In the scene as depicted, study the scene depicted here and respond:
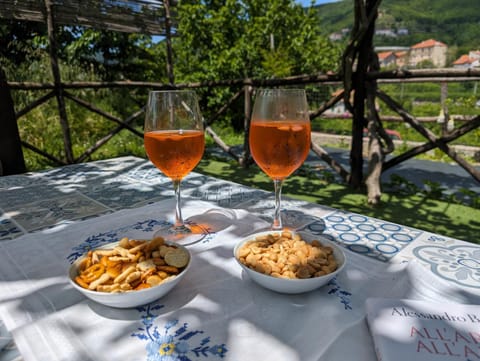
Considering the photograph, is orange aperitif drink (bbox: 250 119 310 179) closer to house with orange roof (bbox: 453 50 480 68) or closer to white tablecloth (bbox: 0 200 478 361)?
white tablecloth (bbox: 0 200 478 361)

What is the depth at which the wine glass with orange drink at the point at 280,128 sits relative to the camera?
744 millimetres

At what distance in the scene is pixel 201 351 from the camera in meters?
0.44

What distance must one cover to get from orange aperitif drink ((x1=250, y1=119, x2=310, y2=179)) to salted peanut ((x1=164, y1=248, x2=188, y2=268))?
0.32 meters

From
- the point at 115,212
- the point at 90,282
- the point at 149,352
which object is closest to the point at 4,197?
the point at 115,212

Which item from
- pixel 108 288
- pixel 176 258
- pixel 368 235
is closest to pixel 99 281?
pixel 108 288

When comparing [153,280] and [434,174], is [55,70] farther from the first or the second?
[434,174]

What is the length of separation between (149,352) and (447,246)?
0.69 meters

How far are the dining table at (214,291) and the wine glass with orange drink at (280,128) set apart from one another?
0.20 m

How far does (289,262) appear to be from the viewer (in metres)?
0.55

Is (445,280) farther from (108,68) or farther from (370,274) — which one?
(108,68)

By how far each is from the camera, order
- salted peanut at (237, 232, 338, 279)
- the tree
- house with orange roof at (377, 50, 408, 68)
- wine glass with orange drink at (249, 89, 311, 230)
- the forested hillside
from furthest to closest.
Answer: house with orange roof at (377, 50, 408, 68)
the forested hillside
the tree
wine glass with orange drink at (249, 89, 311, 230)
salted peanut at (237, 232, 338, 279)

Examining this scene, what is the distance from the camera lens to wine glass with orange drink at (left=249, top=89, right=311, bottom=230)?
2.44 feet

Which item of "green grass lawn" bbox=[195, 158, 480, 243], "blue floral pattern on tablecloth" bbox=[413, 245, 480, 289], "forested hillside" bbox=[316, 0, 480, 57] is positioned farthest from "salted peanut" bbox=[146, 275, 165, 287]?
"forested hillside" bbox=[316, 0, 480, 57]

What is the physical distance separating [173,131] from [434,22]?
26749 millimetres
